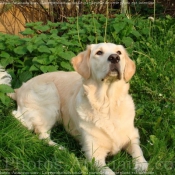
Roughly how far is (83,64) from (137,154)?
3.02ft

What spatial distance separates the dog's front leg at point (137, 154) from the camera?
2974 mm

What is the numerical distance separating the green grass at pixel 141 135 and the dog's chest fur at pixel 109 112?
20 cm

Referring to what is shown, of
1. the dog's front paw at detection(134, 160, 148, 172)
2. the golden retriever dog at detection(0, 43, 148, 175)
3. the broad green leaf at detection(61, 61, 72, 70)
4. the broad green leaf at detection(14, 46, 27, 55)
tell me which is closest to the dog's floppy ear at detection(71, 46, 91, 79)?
the golden retriever dog at detection(0, 43, 148, 175)

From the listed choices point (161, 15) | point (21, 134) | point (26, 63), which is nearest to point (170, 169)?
point (21, 134)

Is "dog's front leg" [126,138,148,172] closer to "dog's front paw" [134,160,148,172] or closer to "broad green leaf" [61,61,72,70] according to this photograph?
"dog's front paw" [134,160,148,172]

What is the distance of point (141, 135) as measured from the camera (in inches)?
143

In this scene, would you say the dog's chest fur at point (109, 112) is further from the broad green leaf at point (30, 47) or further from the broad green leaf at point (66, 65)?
the broad green leaf at point (30, 47)

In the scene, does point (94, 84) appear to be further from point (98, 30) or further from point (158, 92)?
point (98, 30)

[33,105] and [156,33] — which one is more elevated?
[156,33]

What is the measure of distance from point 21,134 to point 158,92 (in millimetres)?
1711

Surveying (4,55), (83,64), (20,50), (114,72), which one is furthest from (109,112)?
(4,55)

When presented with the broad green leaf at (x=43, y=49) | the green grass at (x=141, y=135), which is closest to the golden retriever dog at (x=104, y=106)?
the green grass at (x=141, y=135)

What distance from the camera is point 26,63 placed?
4816 millimetres

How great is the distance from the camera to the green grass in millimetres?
2986
